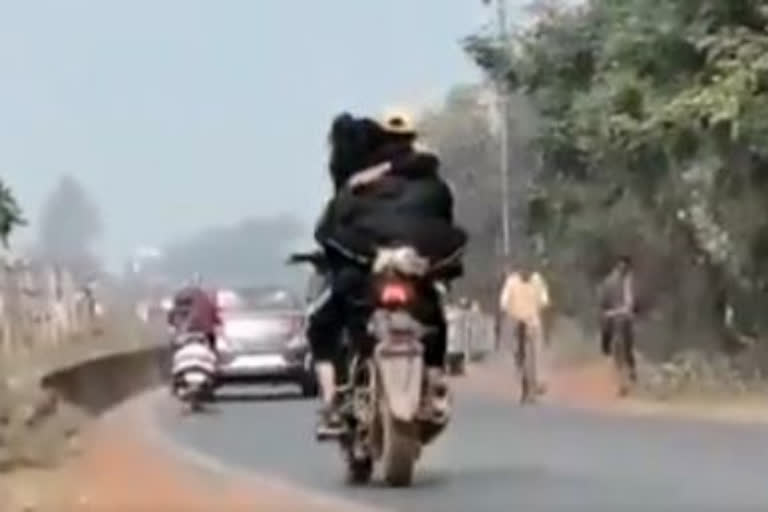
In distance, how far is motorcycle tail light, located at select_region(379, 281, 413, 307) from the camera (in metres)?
17.6

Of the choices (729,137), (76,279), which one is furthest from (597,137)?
(76,279)

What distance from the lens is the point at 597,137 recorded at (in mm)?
37000

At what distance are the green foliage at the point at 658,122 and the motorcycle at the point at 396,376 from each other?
42.3 feet

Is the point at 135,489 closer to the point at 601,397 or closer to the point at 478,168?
the point at 601,397

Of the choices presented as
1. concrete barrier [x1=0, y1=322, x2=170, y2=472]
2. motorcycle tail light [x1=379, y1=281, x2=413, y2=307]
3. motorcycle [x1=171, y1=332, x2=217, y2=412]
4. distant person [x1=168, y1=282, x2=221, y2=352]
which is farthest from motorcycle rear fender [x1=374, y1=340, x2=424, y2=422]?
distant person [x1=168, y1=282, x2=221, y2=352]

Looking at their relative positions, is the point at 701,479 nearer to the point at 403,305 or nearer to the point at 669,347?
the point at 403,305

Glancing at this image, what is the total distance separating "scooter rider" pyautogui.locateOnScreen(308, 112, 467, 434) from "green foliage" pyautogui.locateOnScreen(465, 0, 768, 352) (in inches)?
498

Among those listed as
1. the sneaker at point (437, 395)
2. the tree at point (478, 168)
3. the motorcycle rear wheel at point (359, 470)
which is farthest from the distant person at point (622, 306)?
the tree at point (478, 168)

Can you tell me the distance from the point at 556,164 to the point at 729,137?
1317 cm

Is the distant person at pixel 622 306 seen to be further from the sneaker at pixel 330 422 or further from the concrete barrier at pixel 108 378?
the sneaker at pixel 330 422

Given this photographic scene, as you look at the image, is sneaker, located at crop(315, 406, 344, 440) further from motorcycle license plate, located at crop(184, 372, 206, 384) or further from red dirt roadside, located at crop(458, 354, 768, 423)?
motorcycle license plate, located at crop(184, 372, 206, 384)

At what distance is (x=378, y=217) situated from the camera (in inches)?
709

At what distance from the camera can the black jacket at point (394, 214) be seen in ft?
58.9

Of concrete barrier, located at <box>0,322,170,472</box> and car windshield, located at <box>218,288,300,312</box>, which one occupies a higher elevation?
car windshield, located at <box>218,288,300,312</box>
